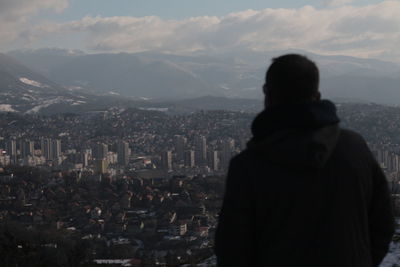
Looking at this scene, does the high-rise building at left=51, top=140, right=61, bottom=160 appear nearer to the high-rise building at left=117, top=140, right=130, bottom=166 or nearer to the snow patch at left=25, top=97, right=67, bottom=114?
the high-rise building at left=117, top=140, right=130, bottom=166

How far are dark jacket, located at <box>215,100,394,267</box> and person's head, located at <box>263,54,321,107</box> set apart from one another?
4 centimetres

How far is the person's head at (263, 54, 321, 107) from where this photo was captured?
166 centimetres

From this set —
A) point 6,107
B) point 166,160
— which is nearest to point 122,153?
point 166,160

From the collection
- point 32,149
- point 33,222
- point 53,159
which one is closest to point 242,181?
point 33,222

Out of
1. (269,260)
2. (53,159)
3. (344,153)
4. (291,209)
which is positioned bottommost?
(53,159)

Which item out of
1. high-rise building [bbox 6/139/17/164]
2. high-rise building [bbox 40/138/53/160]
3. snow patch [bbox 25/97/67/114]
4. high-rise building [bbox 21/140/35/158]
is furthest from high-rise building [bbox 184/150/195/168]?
snow patch [bbox 25/97/67/114]

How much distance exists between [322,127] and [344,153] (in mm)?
89

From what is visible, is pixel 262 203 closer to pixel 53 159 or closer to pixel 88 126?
pixel 53 159

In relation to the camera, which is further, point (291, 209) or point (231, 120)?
point (231, 120)

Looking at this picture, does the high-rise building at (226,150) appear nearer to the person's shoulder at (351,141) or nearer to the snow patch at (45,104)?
the person's shoulder at (351,141)

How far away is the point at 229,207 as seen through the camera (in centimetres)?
162

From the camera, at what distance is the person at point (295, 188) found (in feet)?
5.24

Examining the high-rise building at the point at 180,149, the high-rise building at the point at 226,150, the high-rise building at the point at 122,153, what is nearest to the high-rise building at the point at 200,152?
the high-rise building at the point at 180,149

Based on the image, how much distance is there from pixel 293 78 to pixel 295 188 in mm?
284
